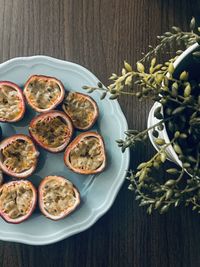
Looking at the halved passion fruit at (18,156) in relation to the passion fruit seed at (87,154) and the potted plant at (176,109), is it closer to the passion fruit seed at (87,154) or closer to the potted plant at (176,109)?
the passion fruit seed at (87,154)

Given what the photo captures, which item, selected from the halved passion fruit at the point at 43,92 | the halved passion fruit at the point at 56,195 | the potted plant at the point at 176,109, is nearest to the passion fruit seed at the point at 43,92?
the halved passion fruit at the point at 43,92

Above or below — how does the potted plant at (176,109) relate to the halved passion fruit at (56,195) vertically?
above

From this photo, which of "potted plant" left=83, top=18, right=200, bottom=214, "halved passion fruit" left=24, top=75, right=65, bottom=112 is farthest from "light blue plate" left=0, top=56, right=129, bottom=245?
"potted plant" left=83, top=18, right=200, bottom=214

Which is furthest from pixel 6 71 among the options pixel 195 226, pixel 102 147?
pixel 195 226

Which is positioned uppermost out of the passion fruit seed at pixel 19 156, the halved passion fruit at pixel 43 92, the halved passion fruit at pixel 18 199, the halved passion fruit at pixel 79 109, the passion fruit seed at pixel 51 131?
the halved passion fruit at pixel 43 92

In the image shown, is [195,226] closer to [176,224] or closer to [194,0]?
[176,224]

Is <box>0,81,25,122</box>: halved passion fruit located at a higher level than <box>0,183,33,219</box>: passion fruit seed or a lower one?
higher

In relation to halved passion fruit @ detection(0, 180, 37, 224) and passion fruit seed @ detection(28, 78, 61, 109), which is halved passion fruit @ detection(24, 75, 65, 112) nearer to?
passion fruit seed @ detection(28, 78, 61, 109)

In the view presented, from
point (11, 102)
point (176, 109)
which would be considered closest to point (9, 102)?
point (11, 102)
